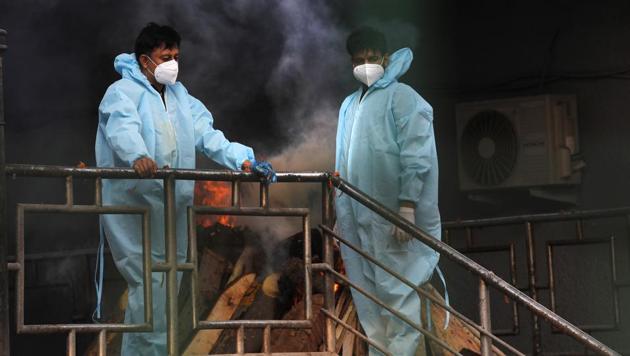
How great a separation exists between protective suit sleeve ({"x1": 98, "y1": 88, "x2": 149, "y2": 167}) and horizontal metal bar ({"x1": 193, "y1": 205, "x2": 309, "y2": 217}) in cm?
42

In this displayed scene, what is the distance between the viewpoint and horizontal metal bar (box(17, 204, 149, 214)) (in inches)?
265

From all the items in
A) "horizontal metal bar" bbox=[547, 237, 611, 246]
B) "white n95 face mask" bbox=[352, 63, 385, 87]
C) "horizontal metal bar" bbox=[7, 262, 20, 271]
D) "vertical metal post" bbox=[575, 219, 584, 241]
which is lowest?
"horizontal metal bar" bbox=[7, 262, 20, 271]

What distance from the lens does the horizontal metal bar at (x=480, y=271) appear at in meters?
7.17

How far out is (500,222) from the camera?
32.8 feet

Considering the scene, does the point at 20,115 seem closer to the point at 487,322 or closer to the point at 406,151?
the point at 406,151

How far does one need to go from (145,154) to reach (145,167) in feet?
0.60

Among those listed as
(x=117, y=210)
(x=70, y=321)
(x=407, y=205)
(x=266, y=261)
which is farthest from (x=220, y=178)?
(x=70, y=321)

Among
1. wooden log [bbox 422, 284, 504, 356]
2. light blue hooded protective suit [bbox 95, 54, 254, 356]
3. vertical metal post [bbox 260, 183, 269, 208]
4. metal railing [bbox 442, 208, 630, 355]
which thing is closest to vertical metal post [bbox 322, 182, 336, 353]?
vertical metal post [bbox 260, 183, 269, 208]

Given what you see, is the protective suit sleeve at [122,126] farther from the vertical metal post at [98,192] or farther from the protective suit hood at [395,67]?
the protective suit hood at [395,67]

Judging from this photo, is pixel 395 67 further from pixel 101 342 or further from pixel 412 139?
pixel 101 342

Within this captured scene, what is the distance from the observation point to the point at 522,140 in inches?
418

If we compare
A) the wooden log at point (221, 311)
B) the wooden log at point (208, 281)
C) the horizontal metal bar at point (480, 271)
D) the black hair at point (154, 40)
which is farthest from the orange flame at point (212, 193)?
the horizontal metal bar at point (480, 271)

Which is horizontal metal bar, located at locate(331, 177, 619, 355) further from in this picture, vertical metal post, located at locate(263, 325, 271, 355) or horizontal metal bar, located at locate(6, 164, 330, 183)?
vertical metal post, located at locate(263, 325, 271, 355)

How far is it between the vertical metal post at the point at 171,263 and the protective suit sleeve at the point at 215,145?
618 millimetres
